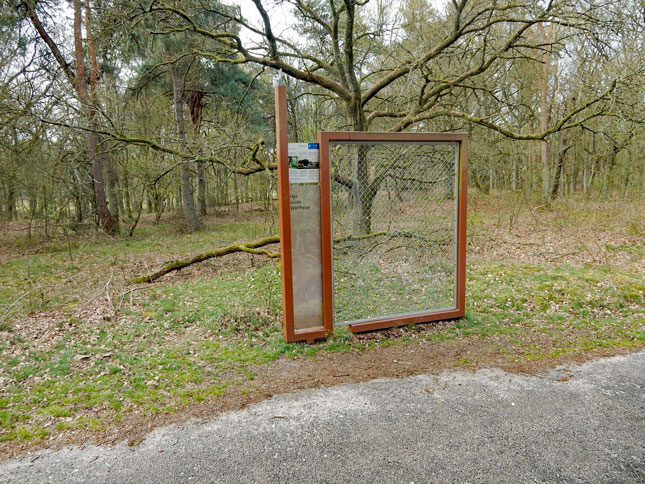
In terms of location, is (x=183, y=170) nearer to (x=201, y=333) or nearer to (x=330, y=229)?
(x=201, y=333)

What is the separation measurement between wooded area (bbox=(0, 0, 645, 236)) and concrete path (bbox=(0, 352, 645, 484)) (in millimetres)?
2984

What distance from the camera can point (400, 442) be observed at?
2678mm

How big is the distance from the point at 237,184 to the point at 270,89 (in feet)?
14.3

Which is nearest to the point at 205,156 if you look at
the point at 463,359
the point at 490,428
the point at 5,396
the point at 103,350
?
the point at 103,350

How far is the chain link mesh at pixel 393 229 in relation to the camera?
4.81 metres

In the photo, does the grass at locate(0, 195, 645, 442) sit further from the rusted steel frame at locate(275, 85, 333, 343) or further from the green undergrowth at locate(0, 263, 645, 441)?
the rusted steel frame at locate(275, 85, 333, 343)

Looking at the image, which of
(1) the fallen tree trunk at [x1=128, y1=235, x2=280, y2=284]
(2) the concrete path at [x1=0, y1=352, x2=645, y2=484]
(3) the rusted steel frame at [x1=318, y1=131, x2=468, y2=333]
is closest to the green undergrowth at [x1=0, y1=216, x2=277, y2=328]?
(1) the fallen tree trunk at [x1=128, y1=235, x2=280, y2=284]

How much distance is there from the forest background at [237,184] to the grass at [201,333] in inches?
1.2

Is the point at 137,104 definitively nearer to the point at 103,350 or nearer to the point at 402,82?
the point at 402,82

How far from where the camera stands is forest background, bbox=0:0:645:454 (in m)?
4.20

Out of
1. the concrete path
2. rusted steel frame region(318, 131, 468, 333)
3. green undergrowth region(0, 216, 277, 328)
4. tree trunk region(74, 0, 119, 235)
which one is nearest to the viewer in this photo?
the concrete path

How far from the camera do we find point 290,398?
3.33 meters

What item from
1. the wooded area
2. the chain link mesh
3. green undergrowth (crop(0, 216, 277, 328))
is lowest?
green undergrowth (crop(0, 216, 277, 328))

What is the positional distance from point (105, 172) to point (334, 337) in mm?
15413
